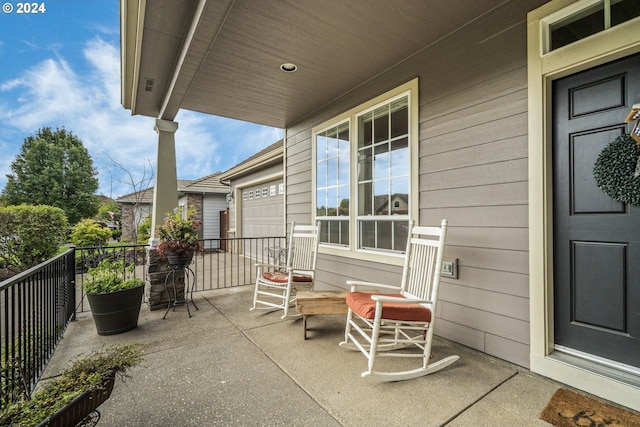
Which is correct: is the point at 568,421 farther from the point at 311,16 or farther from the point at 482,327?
the point at 311,16

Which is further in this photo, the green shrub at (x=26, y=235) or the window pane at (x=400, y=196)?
the green shrub at (x=26, y=235)

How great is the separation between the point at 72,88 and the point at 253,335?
46.8 metres

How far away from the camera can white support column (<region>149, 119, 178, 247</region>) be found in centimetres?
389

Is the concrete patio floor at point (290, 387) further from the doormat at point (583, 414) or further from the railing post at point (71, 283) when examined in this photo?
the railing post at point (71, 283)

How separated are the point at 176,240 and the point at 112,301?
90 centimetres

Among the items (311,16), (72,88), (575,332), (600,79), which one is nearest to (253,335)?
(575,332)

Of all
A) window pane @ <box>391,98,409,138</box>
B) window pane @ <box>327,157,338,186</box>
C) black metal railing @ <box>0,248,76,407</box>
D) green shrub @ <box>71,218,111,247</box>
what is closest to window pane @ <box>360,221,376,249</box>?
window pane @ <box>327,157,338,186</box>

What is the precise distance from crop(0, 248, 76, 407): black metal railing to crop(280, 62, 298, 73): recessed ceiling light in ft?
8.98

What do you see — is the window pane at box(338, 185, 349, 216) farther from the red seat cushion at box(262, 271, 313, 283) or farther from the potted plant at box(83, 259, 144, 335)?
the potted plant at box(83, 259, 144, 335)

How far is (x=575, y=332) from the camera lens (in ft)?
6.29

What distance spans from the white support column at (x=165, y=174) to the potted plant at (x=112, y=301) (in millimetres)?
1025

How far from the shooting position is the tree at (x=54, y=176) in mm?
15898

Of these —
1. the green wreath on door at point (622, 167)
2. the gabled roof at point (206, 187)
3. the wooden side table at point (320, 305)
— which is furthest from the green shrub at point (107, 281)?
the gabled roof at point (206, 187)

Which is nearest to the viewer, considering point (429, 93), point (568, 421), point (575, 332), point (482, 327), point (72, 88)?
point (568, 421)
